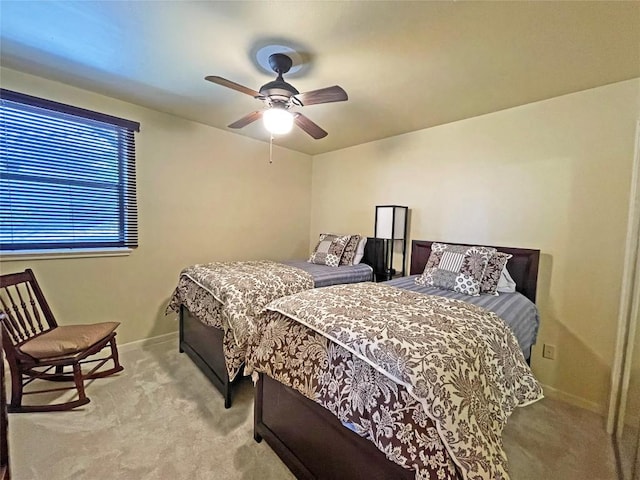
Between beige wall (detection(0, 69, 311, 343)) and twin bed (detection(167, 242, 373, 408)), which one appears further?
beige wall (detection(0, 69, 311, 343))

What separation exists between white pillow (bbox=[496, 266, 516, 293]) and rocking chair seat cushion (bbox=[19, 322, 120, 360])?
10.6 ft

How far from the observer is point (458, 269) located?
2385 mm

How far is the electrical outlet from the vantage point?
2.38 m

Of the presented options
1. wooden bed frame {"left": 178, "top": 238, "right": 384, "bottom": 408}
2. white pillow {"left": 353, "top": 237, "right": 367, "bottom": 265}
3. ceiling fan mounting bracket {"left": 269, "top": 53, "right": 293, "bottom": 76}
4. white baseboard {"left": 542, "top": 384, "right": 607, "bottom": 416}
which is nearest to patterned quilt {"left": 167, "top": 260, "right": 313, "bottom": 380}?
wooden bed frame {"left": 178, "top": 238, "right": 384, "bottom": 408}

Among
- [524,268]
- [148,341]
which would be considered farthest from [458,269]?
[148,341]

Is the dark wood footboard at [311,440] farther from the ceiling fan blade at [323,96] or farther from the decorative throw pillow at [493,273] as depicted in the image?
the ceiling fan blade at [323,96]

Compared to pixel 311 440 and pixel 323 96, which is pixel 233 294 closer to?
pixel 311 440

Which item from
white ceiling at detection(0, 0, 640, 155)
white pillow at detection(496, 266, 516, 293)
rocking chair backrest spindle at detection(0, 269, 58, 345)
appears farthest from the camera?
white pillow at detection(496, 266, 516, 293)

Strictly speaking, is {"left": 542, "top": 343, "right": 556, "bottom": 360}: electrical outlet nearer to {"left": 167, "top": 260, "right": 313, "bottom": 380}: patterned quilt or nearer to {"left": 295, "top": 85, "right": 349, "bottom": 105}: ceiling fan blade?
{"left": 167, "top": 260, "right": 313, "bottom": 380}: patterned quilt

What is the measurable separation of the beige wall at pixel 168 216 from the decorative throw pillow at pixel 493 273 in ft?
8.99

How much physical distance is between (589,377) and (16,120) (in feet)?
16.2

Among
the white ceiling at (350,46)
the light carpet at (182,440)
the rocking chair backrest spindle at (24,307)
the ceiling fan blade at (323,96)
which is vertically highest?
the white ceiling at (350,46)

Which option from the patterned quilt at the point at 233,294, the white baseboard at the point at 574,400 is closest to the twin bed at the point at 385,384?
the patterned quilt at the point at 233,294

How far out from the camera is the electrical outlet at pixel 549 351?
2377 mm
